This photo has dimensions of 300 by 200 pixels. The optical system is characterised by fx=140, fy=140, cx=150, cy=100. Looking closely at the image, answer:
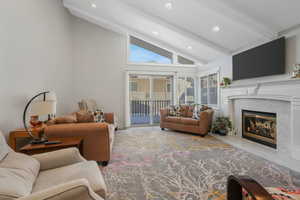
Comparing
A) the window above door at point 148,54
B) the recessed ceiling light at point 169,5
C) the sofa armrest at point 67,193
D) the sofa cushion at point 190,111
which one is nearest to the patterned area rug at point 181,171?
the sofa armrest at point 67,193

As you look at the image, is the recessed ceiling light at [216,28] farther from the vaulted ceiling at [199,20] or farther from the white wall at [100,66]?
the white wall at [100,66]

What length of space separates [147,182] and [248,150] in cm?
225

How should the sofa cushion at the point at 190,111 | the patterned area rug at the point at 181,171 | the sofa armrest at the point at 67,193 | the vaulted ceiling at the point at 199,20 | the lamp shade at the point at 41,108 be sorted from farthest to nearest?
the sofa cushion at the point at 190,111 → the vaulted ceiling at the point at 199,20 → the lamp shade at the point at 41,108 → the patterned area rug at the point at 181,171 → the sofa armrest at the point at 67,193

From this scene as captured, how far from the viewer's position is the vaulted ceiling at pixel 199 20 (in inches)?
98.3

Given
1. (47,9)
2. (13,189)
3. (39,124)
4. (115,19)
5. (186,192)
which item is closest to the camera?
(13,189)

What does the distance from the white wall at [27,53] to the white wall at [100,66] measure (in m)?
0.78

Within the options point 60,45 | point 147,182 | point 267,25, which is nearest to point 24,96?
point 60,45

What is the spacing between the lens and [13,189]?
2.62 feet

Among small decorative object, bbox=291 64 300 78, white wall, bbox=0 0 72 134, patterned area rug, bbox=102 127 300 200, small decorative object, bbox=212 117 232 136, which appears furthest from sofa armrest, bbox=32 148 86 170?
small decorative object, bbox=212 117 232 136

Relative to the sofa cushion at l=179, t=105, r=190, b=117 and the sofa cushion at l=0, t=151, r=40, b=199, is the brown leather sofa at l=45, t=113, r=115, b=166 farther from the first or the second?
the sofa cushion at l=179, t=105, r=190, b=117

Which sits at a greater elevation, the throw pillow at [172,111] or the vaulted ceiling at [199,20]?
the vaulted ceiling at [199,20]

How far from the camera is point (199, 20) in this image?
128 inches

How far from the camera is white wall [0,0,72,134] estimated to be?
2023 mm

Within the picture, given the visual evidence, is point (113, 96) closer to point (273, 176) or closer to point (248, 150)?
point (248, 150)
